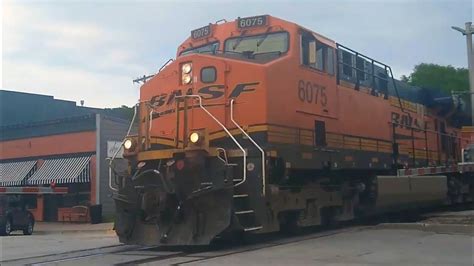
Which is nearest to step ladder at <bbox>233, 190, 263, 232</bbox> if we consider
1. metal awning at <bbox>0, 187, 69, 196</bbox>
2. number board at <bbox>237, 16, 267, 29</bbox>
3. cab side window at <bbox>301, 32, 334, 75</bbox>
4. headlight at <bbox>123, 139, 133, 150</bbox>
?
headlight at <bbox>123, 139, 133, 150</bbox>

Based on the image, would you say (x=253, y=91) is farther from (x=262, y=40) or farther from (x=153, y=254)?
(x=153, y=254)

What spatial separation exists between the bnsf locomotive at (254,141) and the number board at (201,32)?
27 mm

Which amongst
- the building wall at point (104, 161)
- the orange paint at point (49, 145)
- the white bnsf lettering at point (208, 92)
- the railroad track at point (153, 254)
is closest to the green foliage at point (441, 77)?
the building wall at point (104, 161)

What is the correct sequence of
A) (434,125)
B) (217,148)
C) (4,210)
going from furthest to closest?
(4,210), (434,125), (217,148)

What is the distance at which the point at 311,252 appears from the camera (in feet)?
29.7

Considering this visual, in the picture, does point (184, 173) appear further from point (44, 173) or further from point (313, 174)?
point (44, 173)

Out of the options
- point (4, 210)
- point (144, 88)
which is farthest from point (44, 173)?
point (144, 88)

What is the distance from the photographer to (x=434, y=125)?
18.4 m

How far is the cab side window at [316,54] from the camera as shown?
1134 centimetres

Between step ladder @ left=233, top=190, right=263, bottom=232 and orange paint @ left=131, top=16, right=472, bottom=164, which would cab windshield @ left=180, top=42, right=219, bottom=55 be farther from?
step ladder @ left=233, top=190, right=263, bottom=232

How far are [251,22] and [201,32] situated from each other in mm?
1255

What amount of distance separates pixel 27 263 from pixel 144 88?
424cm

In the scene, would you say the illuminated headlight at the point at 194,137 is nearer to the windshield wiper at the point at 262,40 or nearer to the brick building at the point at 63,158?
the windshield wiper at the point at 262,40

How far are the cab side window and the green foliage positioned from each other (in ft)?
99.8
